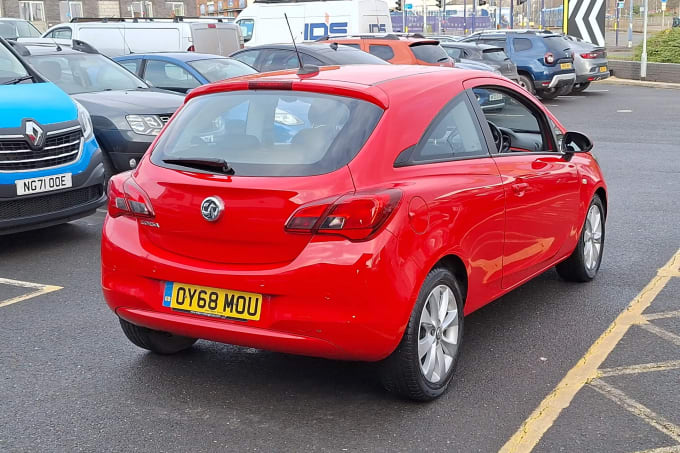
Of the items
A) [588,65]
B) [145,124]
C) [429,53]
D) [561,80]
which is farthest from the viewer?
[588,65]

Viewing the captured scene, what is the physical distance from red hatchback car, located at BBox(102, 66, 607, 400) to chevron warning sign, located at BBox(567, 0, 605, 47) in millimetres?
28790

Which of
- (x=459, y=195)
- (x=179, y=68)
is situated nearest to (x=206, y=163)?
(x=459, y=195)

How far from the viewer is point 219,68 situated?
13.2 metres

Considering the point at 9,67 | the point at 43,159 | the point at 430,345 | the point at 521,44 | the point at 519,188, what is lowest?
the point at 430,345

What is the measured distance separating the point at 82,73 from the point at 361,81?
7.10 meters

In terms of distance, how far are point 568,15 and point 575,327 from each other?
28.6 metres

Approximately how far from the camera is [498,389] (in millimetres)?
4613

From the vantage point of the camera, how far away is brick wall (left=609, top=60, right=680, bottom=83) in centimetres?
2870

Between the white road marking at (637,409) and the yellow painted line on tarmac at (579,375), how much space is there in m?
0.10

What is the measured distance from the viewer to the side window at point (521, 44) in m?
24.5

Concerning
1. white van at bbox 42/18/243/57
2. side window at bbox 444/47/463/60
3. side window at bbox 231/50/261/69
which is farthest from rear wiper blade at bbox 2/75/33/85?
side window at bbox 444/47/463/60

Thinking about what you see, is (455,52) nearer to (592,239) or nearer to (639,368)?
(592,239)

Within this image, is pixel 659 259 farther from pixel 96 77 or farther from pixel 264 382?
pixel 96 77

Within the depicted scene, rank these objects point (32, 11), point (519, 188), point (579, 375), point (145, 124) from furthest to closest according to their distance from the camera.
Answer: point (32, 11) < point (145, 124) < point (519, 188) < point (579, 375)
